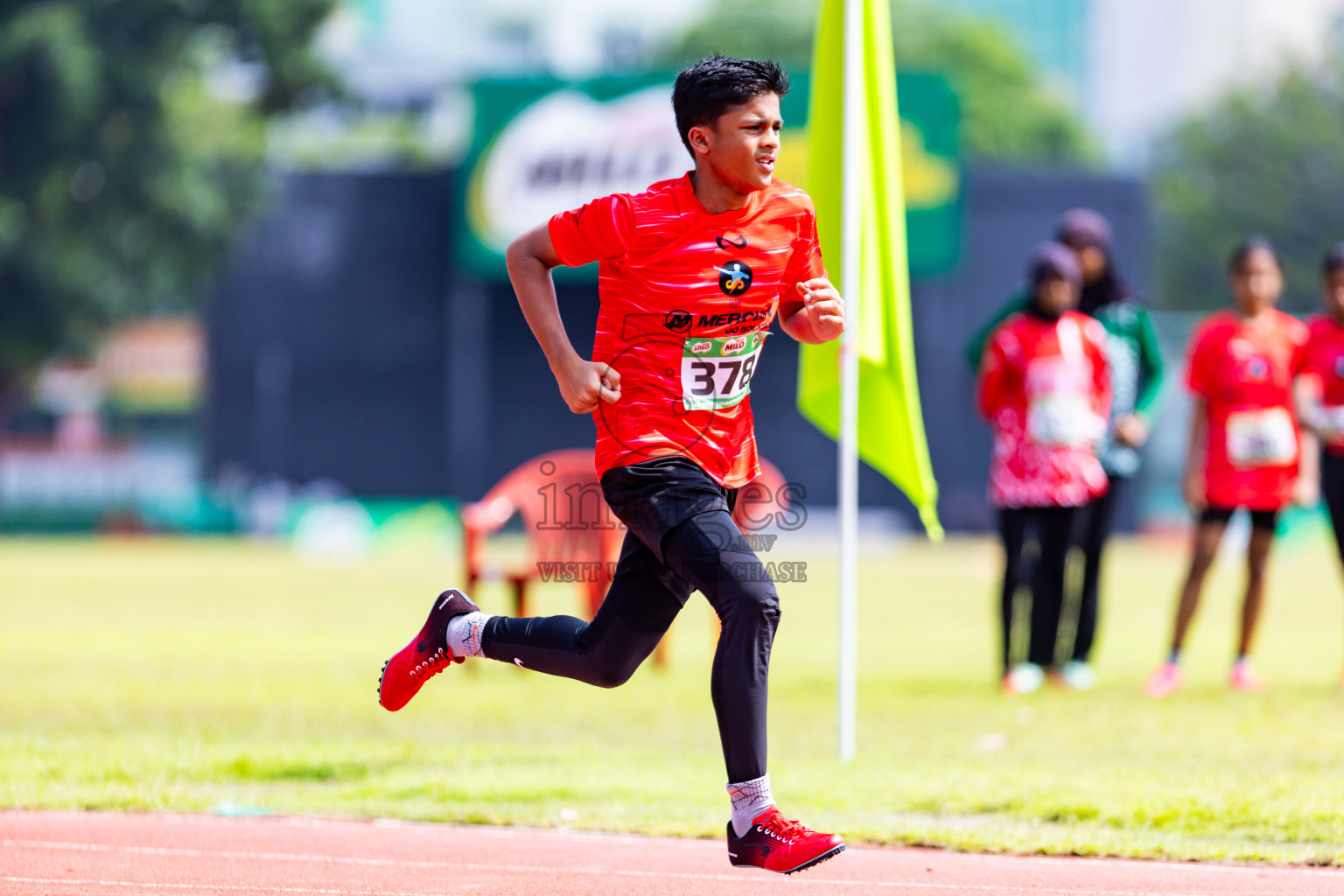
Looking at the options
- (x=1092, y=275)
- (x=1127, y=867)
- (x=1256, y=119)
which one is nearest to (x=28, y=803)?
(x=1127, y=867)

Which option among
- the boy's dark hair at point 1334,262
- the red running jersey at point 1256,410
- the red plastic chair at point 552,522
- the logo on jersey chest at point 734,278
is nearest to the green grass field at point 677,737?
the red plastic chair at point 552,522

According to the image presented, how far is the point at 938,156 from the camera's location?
27.1 meters

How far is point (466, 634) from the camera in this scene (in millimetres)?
4816

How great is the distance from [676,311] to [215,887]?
6.78 ft

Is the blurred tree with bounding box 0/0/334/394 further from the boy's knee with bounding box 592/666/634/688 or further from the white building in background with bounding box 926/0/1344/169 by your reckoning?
the white building in background with bounding box 926/0/1344/169

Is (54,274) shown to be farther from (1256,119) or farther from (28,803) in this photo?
(1256,119)

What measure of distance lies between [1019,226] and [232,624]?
68.3ft

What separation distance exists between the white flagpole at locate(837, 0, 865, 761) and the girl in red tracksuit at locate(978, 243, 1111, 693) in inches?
86.4

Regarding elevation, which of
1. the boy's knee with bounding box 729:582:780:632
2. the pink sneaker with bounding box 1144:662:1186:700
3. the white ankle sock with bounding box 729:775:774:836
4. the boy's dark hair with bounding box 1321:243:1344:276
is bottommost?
the pink sneaker with bounding box 1144:662:1186:700

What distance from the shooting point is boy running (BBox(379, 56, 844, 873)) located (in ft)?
13.9

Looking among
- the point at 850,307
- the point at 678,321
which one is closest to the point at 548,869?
the point at 678,321

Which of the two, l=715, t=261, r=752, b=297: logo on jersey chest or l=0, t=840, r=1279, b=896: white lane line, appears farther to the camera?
l=0, t=840, r=1279, b=896: white lane line

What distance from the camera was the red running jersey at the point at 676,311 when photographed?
4332 mm

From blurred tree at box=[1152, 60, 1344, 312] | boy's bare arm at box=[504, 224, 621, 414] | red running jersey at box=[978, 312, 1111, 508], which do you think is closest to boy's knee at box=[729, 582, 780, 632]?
boy's bare arm at box=[504, 224, 621, 414]
